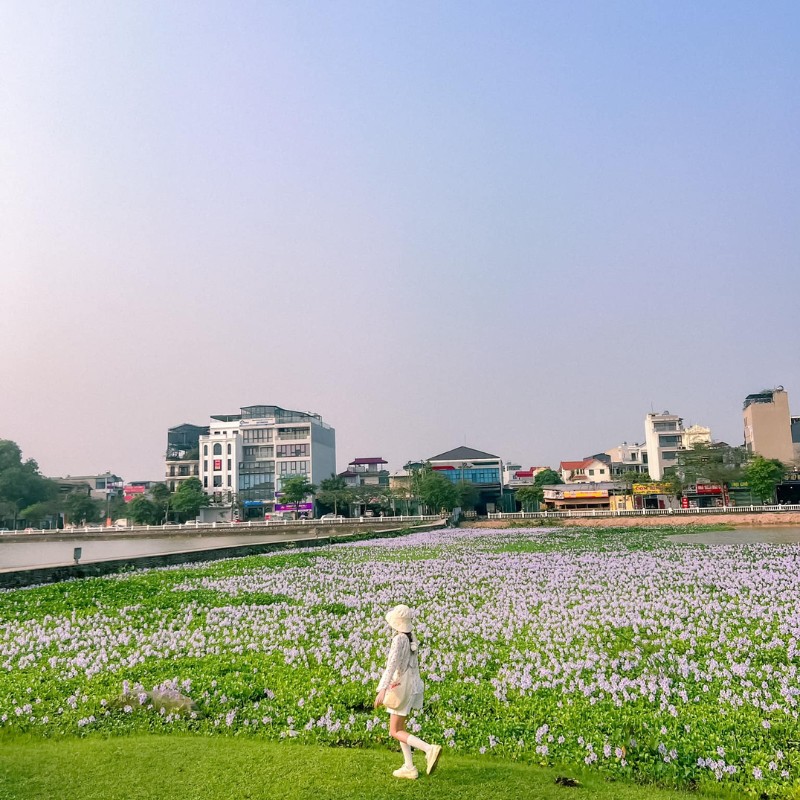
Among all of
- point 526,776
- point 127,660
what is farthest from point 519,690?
point 127,660

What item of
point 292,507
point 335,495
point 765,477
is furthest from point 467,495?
point 765,477

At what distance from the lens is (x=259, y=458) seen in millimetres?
105312

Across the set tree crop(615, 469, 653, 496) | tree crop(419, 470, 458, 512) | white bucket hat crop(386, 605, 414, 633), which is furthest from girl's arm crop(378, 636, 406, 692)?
tree crop(615, 469, 653, 496)

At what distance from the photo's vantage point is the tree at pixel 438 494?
79.6m

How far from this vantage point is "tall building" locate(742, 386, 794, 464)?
287 feet

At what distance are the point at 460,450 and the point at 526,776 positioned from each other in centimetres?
10784

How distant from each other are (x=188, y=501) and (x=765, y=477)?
69312 mm

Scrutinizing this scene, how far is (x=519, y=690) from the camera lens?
24.4 feet

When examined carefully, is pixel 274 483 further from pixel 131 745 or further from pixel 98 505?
pixel 131 745

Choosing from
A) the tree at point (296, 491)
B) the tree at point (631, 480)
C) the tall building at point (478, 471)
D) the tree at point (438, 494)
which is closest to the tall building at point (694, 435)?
the tree at point (631, 480)

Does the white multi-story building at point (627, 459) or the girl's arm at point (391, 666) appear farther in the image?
the white multi-story building at point (627, 459)

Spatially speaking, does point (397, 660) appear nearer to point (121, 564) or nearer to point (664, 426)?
point (121, 564)

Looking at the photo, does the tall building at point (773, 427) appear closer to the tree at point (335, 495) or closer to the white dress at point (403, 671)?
the tree at point (335, 495)

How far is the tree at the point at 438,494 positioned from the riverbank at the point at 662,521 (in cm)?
1089
